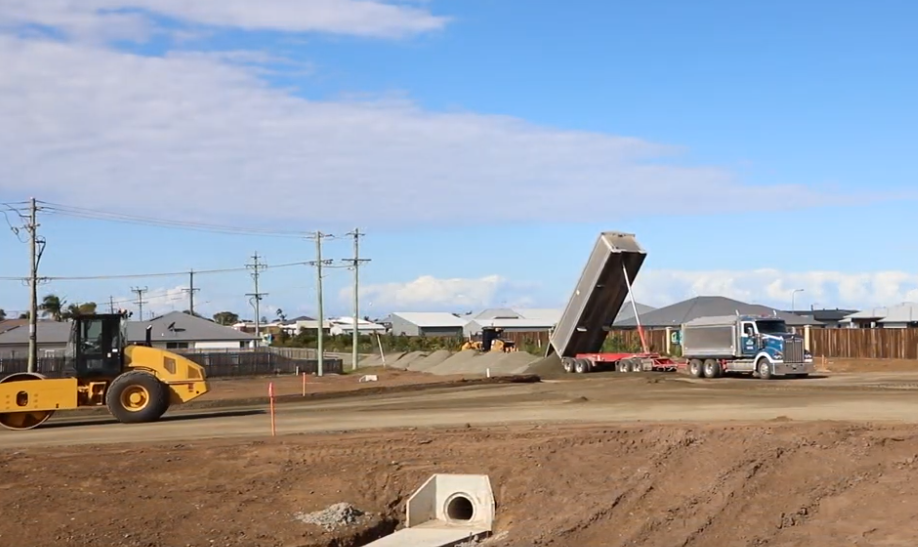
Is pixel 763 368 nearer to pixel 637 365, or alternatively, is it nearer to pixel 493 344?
pixel 637 365

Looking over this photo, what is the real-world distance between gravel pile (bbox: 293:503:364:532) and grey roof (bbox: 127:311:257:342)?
266ft

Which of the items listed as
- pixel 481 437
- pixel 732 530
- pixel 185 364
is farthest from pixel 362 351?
pixel 732 530

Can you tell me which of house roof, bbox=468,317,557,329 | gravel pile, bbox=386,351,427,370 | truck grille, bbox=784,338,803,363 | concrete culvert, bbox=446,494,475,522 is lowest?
concrete culvert, bbox=446,494,475,522

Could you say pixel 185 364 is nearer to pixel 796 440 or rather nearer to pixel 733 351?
pixel 796 440

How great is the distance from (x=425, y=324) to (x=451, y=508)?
515ft

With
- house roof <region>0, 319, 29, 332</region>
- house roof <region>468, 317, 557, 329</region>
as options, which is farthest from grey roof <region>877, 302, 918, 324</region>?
house roof <region>0, 319, 29, 332</region>

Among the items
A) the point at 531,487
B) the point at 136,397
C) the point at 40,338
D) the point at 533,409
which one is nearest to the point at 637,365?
the point at 533,409

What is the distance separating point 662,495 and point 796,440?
3.56 m

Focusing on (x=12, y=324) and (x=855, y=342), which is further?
(x=12, y=324)

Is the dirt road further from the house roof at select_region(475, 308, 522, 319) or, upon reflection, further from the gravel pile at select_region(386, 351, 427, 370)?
the house roof at select_region(475, 308, 522, 319)

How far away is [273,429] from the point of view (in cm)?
2464

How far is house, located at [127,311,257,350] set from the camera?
96.3 m

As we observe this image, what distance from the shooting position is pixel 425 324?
572ft

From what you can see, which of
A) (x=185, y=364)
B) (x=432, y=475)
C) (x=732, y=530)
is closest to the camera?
(x=732, y=530)
